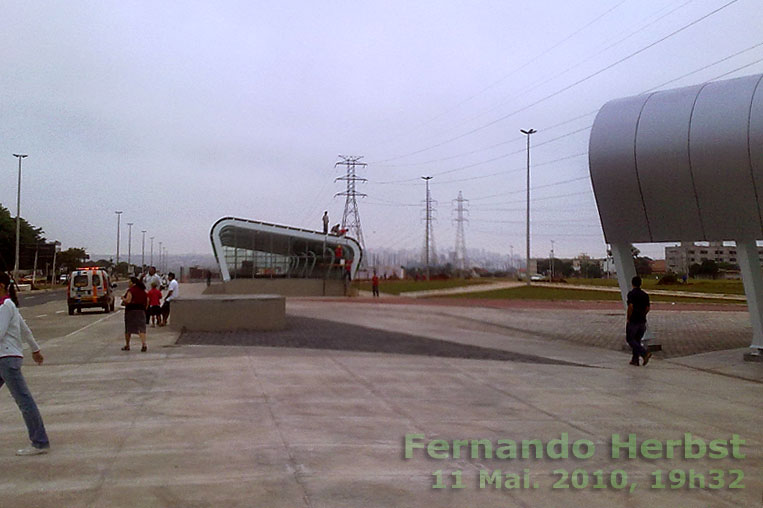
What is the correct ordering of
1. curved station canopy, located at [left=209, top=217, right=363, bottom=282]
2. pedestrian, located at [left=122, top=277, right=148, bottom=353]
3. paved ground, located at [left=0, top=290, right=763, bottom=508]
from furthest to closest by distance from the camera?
curved station canopy, located at [left=209, top=217, right=363, bottom=282]
pedestrian, located at [left=122, top=277, right=148, bottom=353]
paved ground, located at [left=0, top=290, right=763, bottom=508]

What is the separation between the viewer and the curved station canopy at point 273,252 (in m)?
55.5

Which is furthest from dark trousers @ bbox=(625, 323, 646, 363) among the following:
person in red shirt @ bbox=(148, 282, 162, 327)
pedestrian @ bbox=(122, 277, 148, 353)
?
person in red shirt @ bbox=(148, 282, 162, 327)

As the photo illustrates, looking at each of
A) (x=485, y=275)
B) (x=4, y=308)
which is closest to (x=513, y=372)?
(x=4, y=308)

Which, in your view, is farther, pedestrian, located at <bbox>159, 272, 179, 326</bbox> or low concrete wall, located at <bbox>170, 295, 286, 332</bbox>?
pedestrian, located at <bbox>159, 272, 179, 326</bbox>

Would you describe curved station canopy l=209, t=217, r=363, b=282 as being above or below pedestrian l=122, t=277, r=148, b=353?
above

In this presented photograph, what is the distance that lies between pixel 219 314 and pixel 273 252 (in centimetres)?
3652

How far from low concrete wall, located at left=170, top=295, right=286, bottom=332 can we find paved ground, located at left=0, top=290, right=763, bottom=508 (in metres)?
4.04

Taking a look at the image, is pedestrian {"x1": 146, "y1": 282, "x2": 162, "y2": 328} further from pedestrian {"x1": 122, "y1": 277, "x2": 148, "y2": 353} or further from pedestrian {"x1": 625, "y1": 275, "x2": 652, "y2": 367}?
pedestrian {"x1": 625, "y1": 275, "x2": 652, "y2": 367}

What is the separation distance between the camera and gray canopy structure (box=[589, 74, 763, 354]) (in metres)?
13.9

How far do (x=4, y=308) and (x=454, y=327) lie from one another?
59.6ft

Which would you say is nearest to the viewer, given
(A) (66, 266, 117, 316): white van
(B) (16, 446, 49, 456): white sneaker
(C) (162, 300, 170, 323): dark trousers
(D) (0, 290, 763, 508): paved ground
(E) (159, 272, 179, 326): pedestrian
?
(D) (0, 290, 763, 508): paved ground

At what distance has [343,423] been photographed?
26.7ft

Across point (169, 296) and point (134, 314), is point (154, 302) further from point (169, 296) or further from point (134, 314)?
point (134, 314)

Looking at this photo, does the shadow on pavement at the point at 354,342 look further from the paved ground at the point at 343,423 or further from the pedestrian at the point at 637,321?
the pedestrian at the point at 637,321
